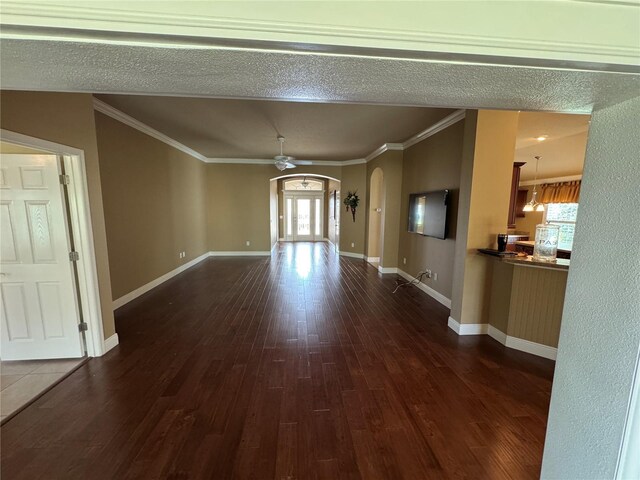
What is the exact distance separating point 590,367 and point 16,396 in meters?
3.56

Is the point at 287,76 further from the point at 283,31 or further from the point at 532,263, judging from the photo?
the point at 532,263

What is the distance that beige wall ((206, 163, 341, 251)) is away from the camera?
7.52m

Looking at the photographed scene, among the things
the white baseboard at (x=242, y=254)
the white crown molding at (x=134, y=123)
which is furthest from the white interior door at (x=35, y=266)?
the white baseboard at (x=242, y=254)

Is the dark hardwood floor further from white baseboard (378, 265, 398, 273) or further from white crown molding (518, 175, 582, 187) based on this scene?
white crown molding (518, 175, 582, 187)

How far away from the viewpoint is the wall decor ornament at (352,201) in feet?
24.6

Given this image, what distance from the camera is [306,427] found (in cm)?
185

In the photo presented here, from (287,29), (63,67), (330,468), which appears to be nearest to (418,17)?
(287,29)

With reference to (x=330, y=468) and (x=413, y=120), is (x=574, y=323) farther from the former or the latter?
(x=413, y=120)

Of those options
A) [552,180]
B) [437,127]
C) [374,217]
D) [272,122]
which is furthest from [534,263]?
[552,180]

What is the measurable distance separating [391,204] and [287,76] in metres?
5.36

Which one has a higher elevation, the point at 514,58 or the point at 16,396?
the point at 514,58

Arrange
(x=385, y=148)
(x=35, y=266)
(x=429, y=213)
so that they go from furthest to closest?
(x=385, y=148), (x=429, y=213), (x=35, y=266)

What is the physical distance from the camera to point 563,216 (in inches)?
301

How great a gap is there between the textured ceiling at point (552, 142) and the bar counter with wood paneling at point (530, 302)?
1.17 metres
